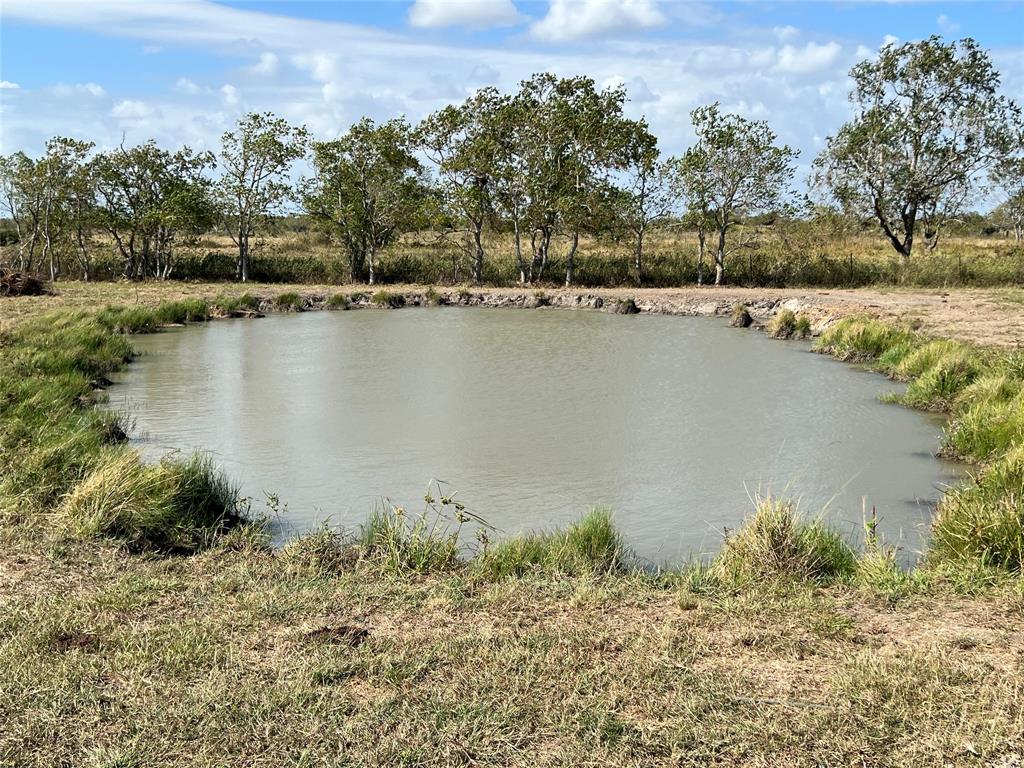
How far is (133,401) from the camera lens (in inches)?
441

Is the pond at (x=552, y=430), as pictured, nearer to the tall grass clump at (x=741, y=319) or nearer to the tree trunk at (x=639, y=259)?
the tall grass clump at (x=741, y=319)

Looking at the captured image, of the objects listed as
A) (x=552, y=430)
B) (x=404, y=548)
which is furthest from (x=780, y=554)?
(x=552, y=430)

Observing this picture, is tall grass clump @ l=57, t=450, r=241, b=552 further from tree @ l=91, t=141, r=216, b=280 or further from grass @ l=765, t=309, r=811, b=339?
tree @ l=91, t=141, r=216, b=280

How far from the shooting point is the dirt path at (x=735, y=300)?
16.6 metres

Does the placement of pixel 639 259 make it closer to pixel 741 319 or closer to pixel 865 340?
pixel 741 319

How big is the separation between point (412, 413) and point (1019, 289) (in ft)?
67.5

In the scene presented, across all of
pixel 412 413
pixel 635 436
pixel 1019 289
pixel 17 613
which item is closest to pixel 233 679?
pixel 17 613

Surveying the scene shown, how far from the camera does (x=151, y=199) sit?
98.2 ft

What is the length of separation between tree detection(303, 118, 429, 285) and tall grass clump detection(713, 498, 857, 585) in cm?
2590

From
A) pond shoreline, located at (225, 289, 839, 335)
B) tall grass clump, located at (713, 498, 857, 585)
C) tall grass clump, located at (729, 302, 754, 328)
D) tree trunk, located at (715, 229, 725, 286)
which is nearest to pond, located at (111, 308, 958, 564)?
tall grass clump, located at (713, 498, 857, 585)

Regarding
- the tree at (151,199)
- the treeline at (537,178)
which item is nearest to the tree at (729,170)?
the treeline at (537,178)

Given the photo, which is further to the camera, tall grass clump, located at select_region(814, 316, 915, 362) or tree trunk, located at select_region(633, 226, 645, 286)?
tree trunk, located at select_region(633, 226, 645, 286)

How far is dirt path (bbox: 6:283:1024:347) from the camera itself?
1664cm

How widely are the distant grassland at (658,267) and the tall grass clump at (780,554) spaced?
23.9 meters
